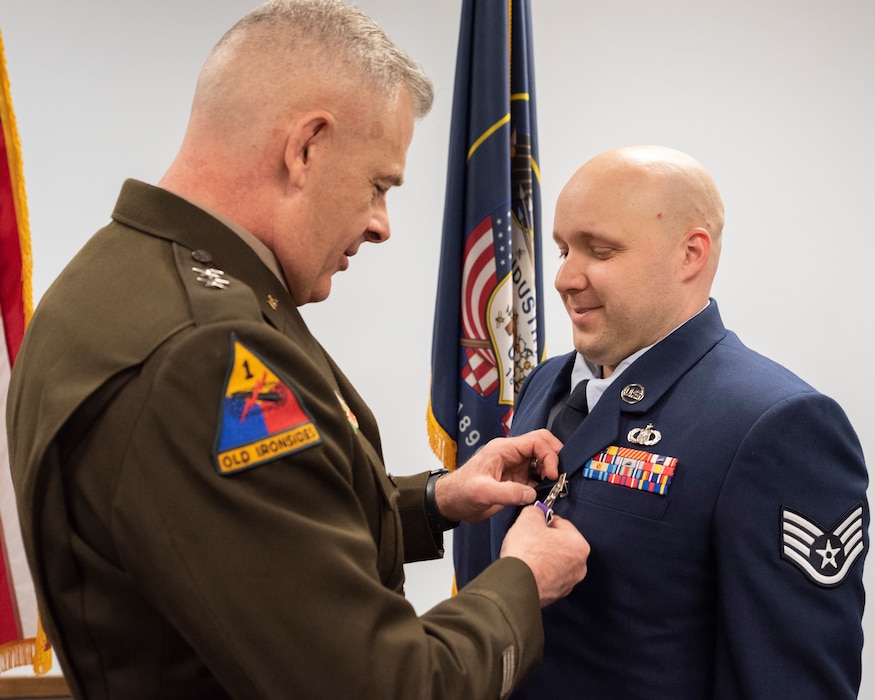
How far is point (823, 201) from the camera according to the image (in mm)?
3043

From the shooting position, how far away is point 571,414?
154 centimetres

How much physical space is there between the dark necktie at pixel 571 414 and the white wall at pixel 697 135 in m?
1.63

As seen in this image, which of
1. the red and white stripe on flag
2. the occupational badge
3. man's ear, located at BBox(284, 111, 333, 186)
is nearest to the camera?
man's ear, located at BBox(284, 111, 333, 186)

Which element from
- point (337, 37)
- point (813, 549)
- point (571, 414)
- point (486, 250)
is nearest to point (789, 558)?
point (813, 549)

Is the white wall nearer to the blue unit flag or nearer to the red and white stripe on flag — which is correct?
the blue unit flag

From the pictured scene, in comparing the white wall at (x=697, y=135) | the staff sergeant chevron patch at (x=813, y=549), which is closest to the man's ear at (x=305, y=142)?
the staff sergeant chevron patch at (x=813, y=549)

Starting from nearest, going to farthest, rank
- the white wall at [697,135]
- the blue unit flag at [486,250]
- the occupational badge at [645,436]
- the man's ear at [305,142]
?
the man's ear at [305,142], the occupational badge at [645,436], the blue unit flag at [486,250], the white wall at [697,135]

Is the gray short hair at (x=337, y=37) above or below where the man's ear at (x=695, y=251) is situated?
above

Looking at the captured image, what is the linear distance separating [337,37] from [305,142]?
145 millimetres

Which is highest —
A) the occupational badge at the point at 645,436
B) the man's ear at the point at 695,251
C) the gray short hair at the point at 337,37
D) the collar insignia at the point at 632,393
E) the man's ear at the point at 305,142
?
the gray short hair at the point at 337,37

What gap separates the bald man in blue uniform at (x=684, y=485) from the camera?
1.20m

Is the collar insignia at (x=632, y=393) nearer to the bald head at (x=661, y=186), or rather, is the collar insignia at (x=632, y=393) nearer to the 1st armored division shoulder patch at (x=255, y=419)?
the bald head at (x=661, y=186)

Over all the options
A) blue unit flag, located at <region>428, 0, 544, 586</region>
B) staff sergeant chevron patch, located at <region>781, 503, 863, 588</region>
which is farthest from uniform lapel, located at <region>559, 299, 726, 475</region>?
blue unit flag, located at <region>428, 0, 544, 586</region>

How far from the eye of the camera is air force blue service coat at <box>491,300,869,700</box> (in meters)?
1.20
